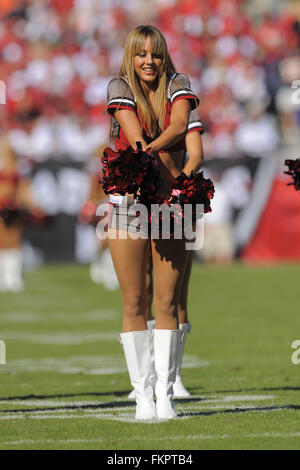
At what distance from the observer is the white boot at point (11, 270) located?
16031 mm

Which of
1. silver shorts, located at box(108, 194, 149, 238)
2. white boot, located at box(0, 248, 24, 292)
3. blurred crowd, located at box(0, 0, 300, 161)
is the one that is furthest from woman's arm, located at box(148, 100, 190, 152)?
blurred crowd, located at box(0, 0, 300, 161)

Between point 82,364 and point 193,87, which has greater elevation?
point 193,87

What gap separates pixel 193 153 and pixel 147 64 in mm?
520

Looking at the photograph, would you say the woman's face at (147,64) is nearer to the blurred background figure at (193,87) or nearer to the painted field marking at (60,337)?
the painted field marking at (60,337)

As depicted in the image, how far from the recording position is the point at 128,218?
502 centimetres

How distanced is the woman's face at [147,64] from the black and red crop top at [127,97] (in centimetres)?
9

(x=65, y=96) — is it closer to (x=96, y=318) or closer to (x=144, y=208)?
(x=96, y=318)

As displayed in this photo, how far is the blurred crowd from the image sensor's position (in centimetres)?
2214

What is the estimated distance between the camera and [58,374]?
7.45 meters

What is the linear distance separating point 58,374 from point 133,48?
3130 millimetres

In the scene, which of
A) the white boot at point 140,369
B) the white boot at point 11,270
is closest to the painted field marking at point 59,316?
the white boot at point 11,270

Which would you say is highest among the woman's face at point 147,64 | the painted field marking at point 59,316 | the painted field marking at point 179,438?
the woman's face at point 147,64

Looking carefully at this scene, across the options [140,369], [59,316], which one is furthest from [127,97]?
[59,316]

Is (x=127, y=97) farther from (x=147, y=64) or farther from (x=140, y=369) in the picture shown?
(x=140, y=369)
